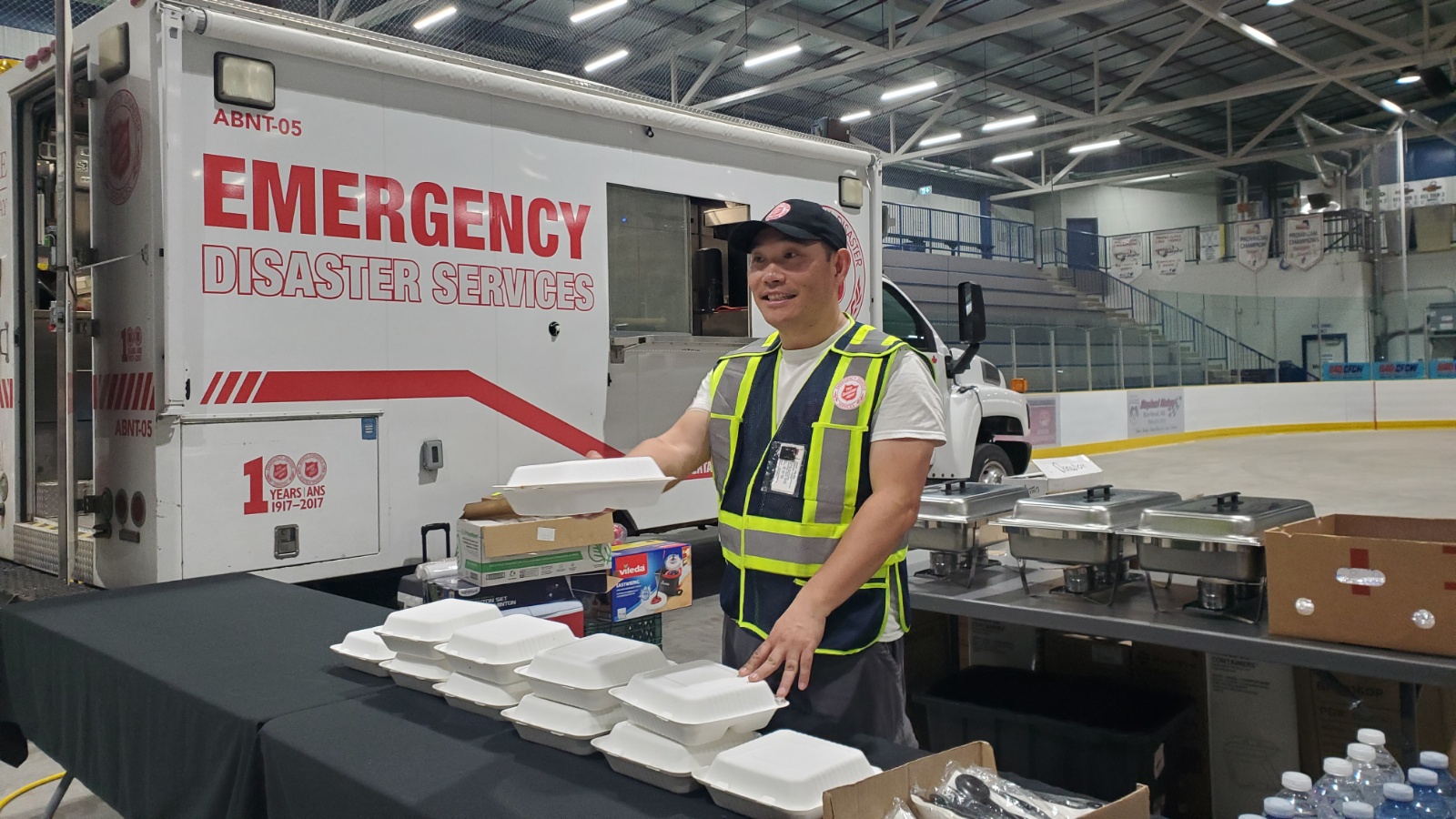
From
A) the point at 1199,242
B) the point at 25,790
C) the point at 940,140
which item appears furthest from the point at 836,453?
the point at 1199,242

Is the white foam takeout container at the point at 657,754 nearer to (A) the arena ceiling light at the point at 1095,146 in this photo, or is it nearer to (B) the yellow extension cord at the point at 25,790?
(B) the yellow extension cord at the point at 25,790

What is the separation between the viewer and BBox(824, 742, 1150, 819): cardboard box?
1.20 metres

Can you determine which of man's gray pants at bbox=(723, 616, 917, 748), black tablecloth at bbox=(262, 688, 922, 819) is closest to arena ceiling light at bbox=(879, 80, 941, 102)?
man's gray pants at bbox=(723, 616, 917, 748)

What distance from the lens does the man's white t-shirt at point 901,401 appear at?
1.97 meters

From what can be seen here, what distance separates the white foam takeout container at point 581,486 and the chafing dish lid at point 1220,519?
4.62 feet

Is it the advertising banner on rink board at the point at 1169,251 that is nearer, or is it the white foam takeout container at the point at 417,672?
the white foam takeout container at the point at 417,672

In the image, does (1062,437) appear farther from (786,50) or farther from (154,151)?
(154,151)

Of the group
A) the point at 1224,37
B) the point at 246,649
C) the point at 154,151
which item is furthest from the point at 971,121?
the point at 246,649

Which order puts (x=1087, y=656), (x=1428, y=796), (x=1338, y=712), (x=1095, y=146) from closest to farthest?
(x=1428, y=796) → (x=1338, y=712) → (x=1087, y=656) → (x=1095, y=146)

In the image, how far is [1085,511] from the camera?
272 centimetres

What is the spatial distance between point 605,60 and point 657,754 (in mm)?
15125

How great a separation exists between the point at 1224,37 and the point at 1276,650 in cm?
1863

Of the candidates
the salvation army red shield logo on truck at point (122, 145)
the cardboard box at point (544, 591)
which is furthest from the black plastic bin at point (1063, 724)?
the salvation army red shield logo on truck at point (122, 145)

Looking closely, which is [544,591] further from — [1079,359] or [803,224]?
[1079,359]
